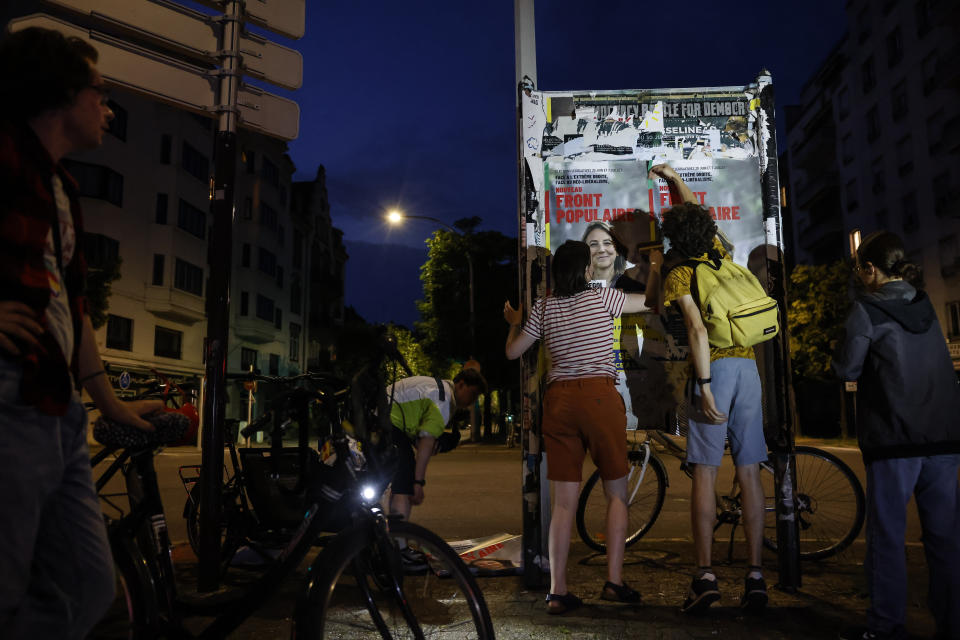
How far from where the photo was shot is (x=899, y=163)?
35.8 meters

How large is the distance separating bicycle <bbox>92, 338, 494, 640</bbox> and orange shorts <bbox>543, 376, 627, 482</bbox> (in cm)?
143

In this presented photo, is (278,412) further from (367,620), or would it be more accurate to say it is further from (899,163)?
(899,163)

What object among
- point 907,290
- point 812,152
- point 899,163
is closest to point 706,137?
point 907,290

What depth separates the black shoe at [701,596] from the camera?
13.1ft

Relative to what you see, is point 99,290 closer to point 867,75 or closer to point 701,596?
point 701,596

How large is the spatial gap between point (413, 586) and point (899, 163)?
130 feet

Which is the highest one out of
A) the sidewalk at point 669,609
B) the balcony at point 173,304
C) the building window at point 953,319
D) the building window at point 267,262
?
the building window at point 267,262

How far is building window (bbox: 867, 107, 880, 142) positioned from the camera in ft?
125

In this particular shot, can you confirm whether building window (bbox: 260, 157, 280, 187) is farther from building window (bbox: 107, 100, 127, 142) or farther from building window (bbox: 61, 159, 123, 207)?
building window (bbox: 61, 159, 123, 207)

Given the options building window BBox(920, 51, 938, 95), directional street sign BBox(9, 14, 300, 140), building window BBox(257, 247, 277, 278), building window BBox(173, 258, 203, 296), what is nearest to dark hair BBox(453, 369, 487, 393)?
directional street sign BBox(9, 14, 300, 140)

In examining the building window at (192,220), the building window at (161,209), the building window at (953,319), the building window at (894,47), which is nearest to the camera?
the building window at (953,319)

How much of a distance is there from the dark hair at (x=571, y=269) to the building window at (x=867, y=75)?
4100 cm

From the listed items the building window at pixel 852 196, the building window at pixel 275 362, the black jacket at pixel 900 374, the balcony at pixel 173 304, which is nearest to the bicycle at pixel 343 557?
the black jacket at pixel 900 374

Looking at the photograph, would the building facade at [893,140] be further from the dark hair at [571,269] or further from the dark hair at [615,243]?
the dark hair at [571,269]
